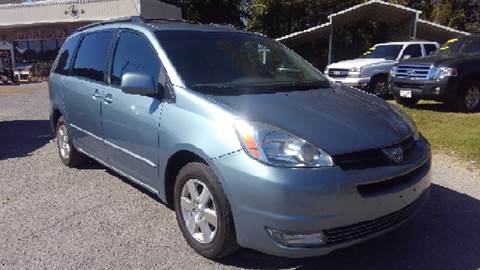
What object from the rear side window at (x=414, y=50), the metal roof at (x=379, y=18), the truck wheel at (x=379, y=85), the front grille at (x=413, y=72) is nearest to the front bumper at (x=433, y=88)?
the front grille at (x=413, y=72)

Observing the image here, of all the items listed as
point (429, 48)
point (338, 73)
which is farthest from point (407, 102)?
point (429, 48)

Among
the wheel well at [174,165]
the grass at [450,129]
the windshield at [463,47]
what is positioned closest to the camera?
the wheel well at [174,165]

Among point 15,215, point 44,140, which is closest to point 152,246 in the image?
point 15,215

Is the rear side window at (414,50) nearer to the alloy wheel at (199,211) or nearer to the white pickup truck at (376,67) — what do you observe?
the white pickup truck at (376,67)

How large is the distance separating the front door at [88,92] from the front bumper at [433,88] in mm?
7420

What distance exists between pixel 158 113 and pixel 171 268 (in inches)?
49.2

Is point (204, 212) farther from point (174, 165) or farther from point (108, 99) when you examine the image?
point (108, 99)

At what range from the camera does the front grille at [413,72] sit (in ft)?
34.5

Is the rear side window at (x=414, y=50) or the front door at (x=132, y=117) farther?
the rear side window at (x=414, y=50)

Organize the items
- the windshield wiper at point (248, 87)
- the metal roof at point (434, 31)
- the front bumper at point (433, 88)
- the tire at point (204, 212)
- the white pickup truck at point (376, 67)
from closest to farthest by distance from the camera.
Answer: the tire at point (204, 212), the windshield wiper at point (248, 87), the front bumper at point (433, 88), the white pickup truck at point (376, 67), the metal roof at point (434, 31)

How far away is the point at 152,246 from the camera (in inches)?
155

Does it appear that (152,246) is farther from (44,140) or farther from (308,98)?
(44,140)

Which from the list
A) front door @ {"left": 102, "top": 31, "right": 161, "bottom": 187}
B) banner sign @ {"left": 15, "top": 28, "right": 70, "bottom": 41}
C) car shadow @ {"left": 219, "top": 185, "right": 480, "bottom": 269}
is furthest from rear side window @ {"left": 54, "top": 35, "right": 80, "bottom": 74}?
banner sign @ {"left": 15, "top": 28, "right": 70, "bottom": 41}

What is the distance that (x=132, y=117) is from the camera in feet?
14.2
